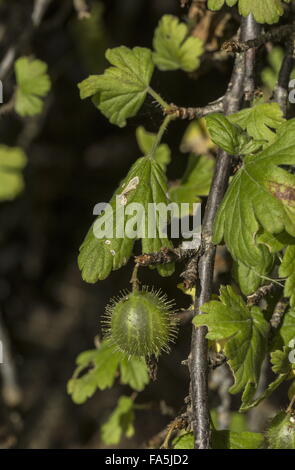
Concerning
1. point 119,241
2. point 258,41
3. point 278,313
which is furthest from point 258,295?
point 258,41

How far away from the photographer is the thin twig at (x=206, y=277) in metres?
1.73

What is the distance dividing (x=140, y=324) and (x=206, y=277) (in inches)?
8.7

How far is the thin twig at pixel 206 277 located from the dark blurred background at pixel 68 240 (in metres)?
2.16

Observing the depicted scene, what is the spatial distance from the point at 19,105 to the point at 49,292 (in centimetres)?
298

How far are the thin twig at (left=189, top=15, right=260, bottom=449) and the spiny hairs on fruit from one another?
4.2 inches

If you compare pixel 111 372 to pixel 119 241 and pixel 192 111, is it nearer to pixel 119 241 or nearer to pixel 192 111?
pixel 119 241

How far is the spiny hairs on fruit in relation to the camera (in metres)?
1.83

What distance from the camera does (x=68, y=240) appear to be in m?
5.56

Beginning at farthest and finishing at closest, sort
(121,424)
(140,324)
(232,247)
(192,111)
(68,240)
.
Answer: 1. (68,240)
2. (121,424)
3. (192,111)
4. (140,324)
5. (232,247)

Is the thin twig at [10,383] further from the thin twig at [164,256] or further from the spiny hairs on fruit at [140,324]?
the thin twig at [164,256]

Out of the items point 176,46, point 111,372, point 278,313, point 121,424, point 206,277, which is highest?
point 176,46

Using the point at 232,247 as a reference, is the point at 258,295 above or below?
below

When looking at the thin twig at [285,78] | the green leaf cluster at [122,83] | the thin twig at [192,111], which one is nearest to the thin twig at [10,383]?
the green leaf cluster at [122,83]

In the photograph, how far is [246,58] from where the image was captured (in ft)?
6.73
